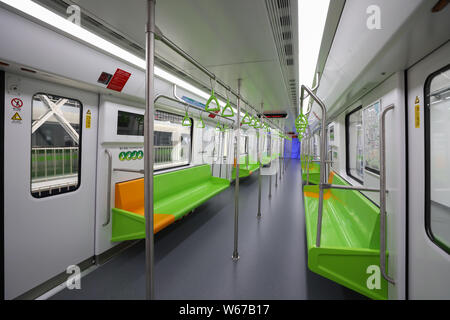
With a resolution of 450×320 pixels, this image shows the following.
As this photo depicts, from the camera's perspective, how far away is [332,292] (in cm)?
193

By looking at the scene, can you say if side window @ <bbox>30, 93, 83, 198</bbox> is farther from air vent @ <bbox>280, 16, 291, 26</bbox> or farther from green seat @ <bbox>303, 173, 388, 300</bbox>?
green seat @ <bbox>303, 173, 388, 300</bbox>

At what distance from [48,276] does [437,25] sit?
11.5 ft

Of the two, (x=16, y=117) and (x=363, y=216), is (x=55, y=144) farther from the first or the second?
(x=363, y=216)

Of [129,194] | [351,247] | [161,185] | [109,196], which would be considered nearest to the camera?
[351,247]

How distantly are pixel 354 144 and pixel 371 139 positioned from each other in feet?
3.68

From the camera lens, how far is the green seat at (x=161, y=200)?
2379 millimetres

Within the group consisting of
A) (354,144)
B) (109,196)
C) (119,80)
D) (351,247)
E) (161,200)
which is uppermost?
(119,80)

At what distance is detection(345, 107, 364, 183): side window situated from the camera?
10.1ft

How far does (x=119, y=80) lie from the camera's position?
85.4 inches

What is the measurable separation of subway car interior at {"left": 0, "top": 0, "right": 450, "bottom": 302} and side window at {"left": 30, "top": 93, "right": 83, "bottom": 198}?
1 cm

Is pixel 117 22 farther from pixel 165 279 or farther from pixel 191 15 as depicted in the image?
pixel 165 279

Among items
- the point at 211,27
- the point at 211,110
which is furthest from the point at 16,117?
the point at 211,27

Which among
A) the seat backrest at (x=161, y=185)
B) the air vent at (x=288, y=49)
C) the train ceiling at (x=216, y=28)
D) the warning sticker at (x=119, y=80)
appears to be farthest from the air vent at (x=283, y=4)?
the seat backrest at (x=161, y=185)

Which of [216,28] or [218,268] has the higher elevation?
[216,28]
